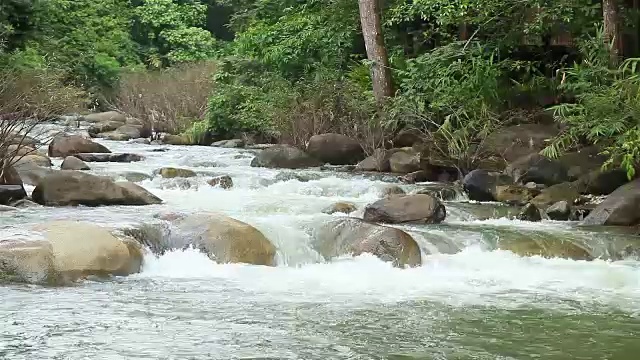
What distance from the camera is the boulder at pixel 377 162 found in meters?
15.3

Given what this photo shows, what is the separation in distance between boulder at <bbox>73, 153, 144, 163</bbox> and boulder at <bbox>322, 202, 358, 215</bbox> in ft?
21.2

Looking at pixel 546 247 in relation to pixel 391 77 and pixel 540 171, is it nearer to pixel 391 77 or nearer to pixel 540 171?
pixel 540 171

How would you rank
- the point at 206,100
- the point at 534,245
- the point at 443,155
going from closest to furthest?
the point at 534,245 → the point at 443,155 → the point at 206,100

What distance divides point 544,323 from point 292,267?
299 cm

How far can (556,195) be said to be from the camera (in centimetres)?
1201

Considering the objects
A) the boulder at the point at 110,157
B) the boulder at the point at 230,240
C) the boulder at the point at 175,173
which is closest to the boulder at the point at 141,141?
the boulder at the point at 110,157

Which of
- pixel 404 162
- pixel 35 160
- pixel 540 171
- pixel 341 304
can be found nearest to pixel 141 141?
pixel 35 160

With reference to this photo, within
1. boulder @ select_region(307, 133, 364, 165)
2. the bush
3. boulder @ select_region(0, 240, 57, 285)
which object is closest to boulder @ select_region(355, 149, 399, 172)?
boulder @ select_region(307, 133, 364, 165)

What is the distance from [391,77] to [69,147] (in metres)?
6.78

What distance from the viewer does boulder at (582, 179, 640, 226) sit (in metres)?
10.7

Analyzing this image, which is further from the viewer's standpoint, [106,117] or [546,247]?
[106,117]

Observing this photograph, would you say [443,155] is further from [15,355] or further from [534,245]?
[15,355]

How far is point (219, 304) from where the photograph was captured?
22.0ft

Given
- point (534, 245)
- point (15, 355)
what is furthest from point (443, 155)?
point (15, 355)
